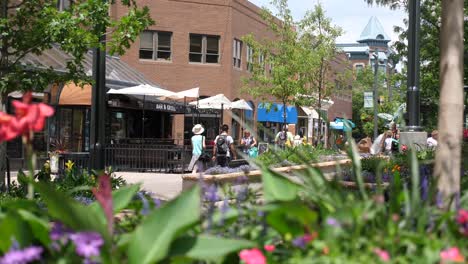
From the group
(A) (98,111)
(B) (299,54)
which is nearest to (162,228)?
(A) (98,111)

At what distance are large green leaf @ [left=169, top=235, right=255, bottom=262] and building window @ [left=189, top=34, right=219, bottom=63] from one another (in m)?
34.0

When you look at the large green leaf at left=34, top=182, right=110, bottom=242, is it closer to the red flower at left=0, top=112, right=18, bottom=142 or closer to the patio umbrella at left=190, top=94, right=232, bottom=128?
the red flower at left=0, top=112, right=18, bottom=142

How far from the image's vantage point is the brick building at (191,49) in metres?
35.2

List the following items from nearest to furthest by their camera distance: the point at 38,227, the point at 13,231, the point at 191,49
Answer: the point at 13,231 < the point at 38,227 < the point at 191,49

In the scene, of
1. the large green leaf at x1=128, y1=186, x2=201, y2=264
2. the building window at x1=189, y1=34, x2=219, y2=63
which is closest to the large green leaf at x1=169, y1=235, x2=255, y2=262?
the large green leaf at x1=128, y1=186, x2=201, y2=264

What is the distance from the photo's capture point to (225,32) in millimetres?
36375

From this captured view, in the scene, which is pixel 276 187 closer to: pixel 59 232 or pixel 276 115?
pixel 59 232

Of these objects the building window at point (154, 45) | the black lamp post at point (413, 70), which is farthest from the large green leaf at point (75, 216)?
the building window at point (154, 45)

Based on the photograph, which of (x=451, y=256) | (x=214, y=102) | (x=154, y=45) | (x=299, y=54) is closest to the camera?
(x=451, y=256)

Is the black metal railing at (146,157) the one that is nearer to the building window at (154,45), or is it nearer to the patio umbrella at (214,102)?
the patio umbrella at (214,102)

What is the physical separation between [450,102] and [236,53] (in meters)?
34.2

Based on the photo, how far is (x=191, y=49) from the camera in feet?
119

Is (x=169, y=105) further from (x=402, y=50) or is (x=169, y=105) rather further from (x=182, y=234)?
(x=182, y=234)

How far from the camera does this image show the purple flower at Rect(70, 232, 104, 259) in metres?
2.18
